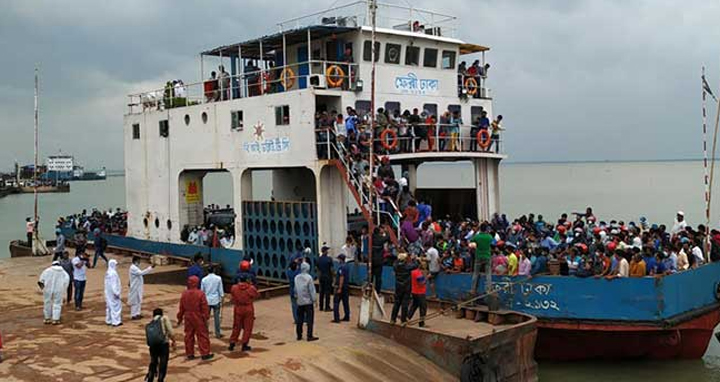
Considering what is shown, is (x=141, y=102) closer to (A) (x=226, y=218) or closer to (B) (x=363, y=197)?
(A) (x=226, y=218)

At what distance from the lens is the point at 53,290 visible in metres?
13.2

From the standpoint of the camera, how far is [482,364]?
11484 mm

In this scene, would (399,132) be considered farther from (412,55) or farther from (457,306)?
(457,306)

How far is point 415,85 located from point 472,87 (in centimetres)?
197

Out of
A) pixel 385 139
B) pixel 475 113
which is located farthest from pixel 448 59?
pixel 385 139

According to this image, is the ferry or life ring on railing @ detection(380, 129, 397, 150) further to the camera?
life ring on railing @ detection(380, 129, 397, 150)

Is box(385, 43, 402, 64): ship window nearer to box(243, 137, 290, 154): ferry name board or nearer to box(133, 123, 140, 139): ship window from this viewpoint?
box(243, 137, 290, 154): ferry name board

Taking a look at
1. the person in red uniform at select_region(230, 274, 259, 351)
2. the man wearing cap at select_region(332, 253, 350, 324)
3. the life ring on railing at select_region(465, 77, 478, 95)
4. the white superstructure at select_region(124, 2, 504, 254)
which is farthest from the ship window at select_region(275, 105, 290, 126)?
the person in red uniform at select_region(230, 274, 259, 351)

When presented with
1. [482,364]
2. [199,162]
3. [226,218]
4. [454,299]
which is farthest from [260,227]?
[482,364]

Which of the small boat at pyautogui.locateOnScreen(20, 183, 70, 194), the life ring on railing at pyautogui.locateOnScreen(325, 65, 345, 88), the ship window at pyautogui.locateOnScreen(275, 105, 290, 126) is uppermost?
the small boat at pyautogui.locateOnScreen(20, 183, 70, 194)

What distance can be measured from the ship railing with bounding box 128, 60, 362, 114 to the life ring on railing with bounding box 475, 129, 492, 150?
3456mm

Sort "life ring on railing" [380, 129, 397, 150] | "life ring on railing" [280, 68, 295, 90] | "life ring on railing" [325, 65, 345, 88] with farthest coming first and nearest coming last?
"life ring on railing" [280, 68, 295, 90] → "life ring on railing" [325, 65, 345, 88] → "life ring on railing" [380, 129, 397, 150]

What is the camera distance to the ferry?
41.8 feet

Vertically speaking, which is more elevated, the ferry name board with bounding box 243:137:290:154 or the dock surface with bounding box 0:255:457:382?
the ferry name board with bounding box 243:137:290:154
